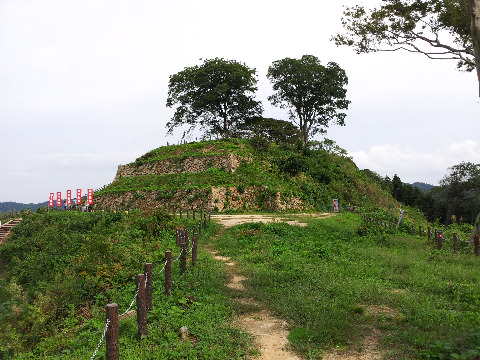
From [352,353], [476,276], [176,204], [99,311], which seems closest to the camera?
[352,353]

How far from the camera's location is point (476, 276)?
977 cm

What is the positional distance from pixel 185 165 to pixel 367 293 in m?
29.7

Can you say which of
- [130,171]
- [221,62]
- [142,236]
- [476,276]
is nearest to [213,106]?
[221,62]

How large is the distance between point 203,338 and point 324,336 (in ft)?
6.94

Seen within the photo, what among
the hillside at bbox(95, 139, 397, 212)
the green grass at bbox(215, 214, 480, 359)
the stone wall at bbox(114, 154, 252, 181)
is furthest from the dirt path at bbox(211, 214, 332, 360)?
the stone wall at bbox(114, 154, 252, 181)

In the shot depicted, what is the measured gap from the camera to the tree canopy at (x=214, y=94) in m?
43.1

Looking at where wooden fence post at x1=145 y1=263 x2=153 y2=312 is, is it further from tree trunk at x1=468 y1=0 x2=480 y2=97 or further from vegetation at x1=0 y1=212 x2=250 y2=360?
tree trunk at x1=468 y1=0 x2=480 y2=97

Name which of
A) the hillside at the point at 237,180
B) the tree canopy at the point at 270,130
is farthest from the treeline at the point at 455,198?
the tree canopy at the point at 270,130

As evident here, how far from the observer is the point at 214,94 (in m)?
42.1

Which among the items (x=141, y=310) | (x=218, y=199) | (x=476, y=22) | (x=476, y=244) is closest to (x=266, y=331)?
(x=141, y=310)

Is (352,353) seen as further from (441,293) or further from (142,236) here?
(142,236)

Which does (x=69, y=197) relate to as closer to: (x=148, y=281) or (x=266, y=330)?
(x=148, y=281)

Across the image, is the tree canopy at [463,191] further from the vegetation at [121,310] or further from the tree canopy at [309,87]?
the vegetation at [121,310]

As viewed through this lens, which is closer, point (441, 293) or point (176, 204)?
point (441, 293)
